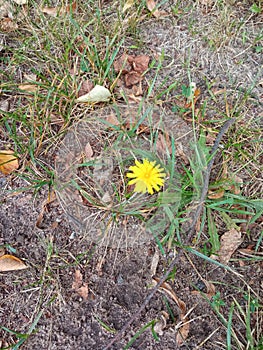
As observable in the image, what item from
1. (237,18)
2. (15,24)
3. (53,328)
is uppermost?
(237,18)

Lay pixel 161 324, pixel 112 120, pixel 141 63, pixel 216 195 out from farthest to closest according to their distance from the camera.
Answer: pixel 141 63
pixel 112 120
pixel 216 195
pixel 161 324

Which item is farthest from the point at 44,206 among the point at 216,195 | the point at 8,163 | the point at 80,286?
the point at 216,195

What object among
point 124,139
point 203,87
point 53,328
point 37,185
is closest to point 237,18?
point 203,87

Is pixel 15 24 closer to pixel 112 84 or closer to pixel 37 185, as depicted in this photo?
pixel 112 84

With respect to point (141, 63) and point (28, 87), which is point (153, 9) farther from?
point (28, 87)

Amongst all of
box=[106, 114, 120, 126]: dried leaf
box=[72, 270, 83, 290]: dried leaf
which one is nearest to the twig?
box=[72, 270, 83, 290]: dried leaf

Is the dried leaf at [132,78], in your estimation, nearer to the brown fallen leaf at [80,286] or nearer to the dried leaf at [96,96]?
the dried leaf at [96,96]

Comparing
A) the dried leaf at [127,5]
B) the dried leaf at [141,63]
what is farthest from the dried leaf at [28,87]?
the dried leaf at [127,5]
